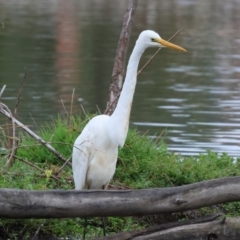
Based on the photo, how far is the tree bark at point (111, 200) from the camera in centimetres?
482

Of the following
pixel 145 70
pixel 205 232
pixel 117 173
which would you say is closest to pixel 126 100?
pixel 205 232

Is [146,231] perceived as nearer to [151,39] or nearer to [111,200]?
[111,200]

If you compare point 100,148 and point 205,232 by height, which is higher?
point 100,148

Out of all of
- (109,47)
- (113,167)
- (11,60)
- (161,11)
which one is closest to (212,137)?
(113,167)

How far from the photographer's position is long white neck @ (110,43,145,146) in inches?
216

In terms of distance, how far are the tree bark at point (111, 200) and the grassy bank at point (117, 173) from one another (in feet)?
3.01

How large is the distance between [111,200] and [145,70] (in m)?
10.9

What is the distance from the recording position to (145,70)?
616 inches

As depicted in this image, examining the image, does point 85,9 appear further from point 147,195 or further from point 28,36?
point 147,195

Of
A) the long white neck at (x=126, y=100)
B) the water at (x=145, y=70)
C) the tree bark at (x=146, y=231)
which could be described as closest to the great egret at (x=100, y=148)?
the long white neck at (x=126, y=100)

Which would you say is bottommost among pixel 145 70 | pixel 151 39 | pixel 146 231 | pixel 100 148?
pixel 145 70

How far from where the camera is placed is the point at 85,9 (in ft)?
91.2

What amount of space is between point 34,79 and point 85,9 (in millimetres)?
14104

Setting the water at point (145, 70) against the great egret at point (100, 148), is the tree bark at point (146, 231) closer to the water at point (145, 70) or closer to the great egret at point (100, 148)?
the great egret at point (100, 148)
